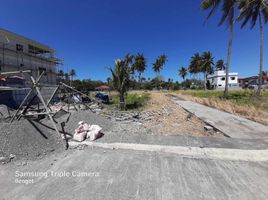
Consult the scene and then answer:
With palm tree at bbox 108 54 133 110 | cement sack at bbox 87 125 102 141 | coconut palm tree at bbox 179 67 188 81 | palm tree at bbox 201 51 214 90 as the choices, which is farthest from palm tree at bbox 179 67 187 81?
cement sack at bbox 87 125 102 141

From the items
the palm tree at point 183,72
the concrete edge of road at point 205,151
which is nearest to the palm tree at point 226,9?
the concrete edge of road at point 205,151

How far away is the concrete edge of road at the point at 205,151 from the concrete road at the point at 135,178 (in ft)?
0.75

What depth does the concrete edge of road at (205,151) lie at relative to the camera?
162 inches

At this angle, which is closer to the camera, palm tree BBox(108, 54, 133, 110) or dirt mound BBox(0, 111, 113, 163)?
dirt mound BBox(0, 111, 113, 163)

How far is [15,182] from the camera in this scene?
10.8 ft

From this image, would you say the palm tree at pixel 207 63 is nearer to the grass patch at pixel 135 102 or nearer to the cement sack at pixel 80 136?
the grass patch at pixel 135 102

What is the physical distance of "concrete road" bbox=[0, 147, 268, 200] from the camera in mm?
2787

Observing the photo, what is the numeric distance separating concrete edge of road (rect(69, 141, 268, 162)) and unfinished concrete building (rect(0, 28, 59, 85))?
19972 mm

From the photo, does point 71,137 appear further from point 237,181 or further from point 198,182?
point 237,181

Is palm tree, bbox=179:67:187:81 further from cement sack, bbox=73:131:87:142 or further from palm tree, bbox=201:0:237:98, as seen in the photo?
cement sack, bbox=73:131:87:142

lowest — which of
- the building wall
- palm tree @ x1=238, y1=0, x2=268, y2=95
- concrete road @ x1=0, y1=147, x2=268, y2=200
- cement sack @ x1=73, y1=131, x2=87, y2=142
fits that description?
concrete road @ x1=0, y1=147, x2=268, y2=200

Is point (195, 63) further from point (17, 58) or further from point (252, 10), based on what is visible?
point (17, 58)

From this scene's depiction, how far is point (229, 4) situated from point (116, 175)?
2213cm

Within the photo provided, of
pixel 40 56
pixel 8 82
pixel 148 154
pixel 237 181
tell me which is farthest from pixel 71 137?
pixel 40 56
